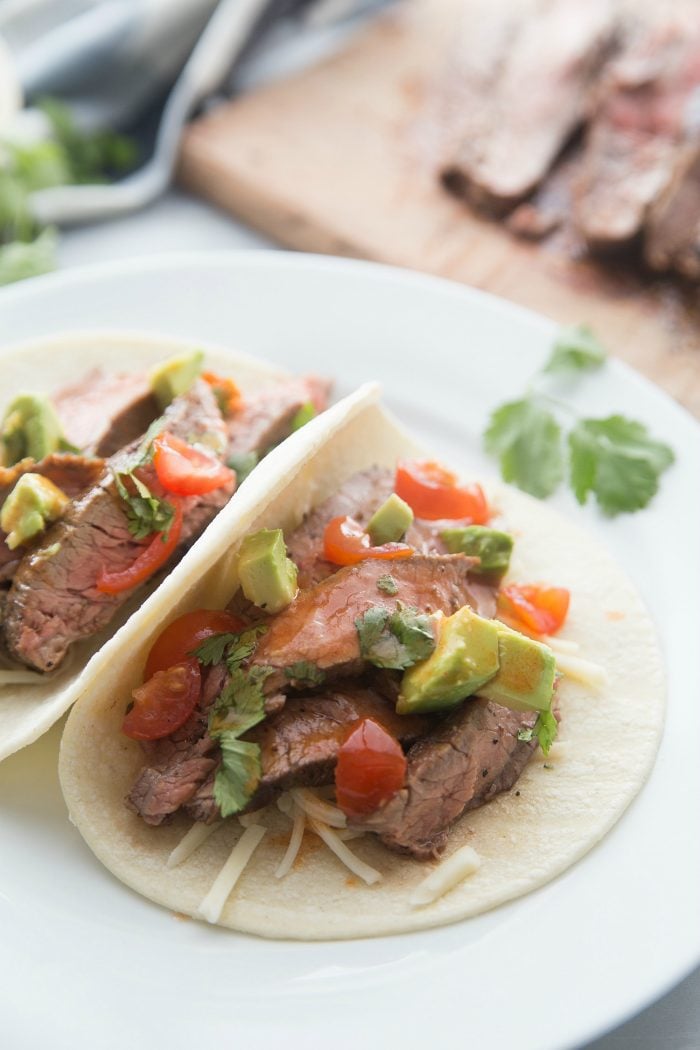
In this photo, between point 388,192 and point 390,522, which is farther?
point 388,192

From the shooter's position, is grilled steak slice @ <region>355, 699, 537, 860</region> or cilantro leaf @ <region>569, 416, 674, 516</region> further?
cilantro leaf @ <region>569, 416, 674, 516</region>

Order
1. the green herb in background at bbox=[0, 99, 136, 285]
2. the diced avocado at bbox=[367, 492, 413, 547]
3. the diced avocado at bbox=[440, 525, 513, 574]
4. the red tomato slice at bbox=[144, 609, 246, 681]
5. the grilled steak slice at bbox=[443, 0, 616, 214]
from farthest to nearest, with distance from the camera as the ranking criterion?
the grilled steak slice at bbox=[443, 0, 616, 214]
the green herb in background at bbox=[0, 99, 136, 285]
the diced avocado at bbox=[440, 525, 513, 574]
the diced avocado at bbox=[367, 492, 413, 547]
the red tomato slice at bbox=[144, 609, 246, 681]

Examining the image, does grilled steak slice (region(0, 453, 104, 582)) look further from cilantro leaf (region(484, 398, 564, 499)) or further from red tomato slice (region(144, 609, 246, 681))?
cilantro leaf (region(484, 398, 564, 499))

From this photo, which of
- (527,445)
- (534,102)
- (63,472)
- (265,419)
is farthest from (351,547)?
(534,102)

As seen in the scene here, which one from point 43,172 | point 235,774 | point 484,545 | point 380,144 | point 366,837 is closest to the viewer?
point 235,774

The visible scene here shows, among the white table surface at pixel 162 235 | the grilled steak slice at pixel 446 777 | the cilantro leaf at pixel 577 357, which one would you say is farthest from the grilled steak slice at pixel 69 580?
the white table surface at pixel 162 235

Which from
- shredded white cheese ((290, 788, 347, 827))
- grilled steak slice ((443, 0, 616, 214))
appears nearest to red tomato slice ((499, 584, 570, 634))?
shredded white cheese ((290, 788, 347, 827))

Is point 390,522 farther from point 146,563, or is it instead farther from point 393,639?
point 146,563
